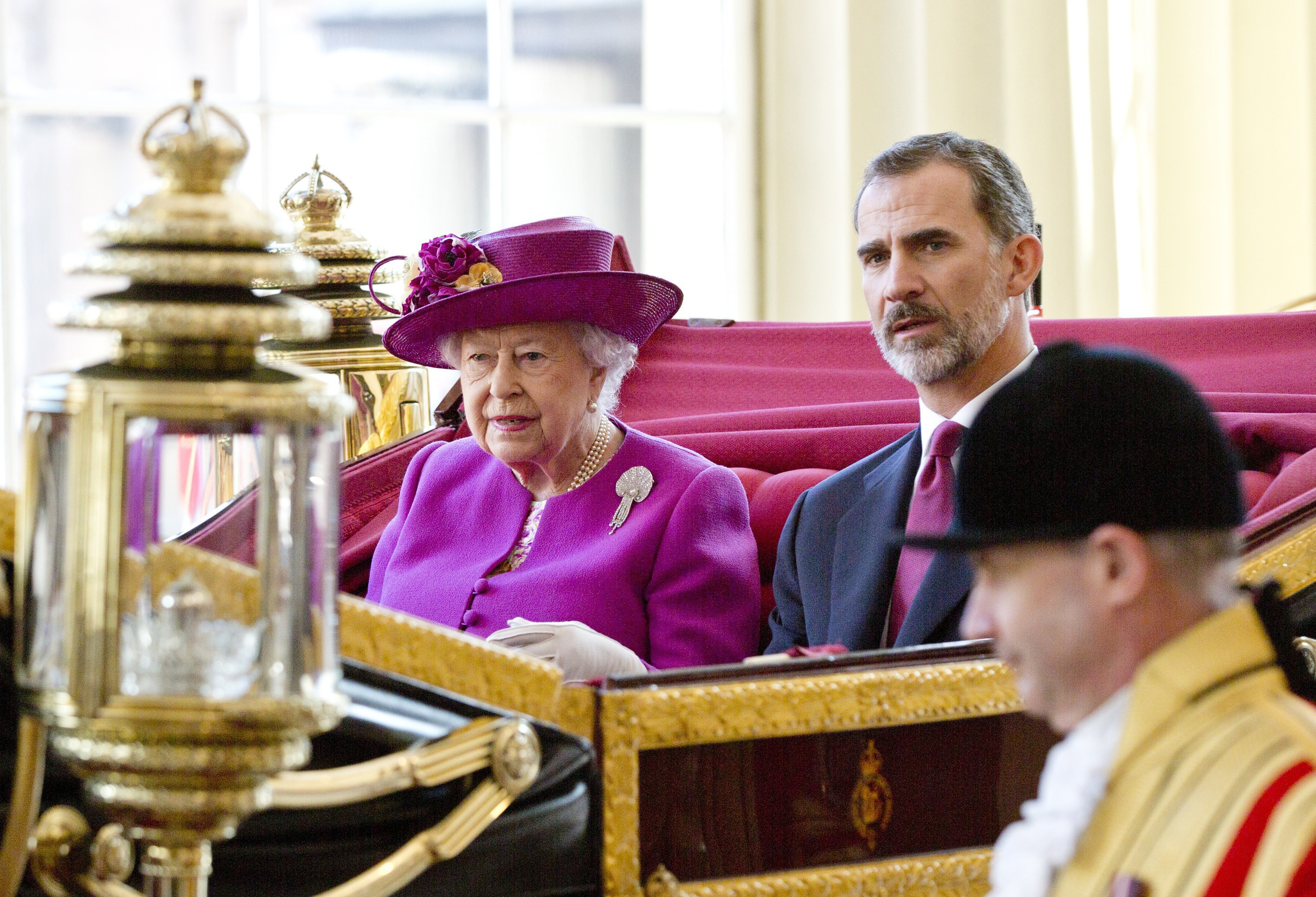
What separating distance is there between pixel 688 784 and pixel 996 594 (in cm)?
50

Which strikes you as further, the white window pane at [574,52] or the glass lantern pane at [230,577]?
the white window pane at [574,52]

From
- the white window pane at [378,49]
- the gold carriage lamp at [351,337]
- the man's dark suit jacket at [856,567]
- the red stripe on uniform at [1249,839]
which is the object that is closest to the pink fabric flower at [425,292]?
the gold carriage lamp at [351,337]

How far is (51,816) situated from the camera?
1.01m

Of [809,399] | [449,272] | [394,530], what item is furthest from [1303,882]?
[809,399]

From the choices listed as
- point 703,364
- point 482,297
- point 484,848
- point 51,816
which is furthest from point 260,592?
point 703,364

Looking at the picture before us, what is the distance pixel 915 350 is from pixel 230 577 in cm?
122

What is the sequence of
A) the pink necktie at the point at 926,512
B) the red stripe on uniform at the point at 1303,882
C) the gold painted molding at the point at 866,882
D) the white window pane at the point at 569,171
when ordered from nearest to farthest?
the red stripe on uniform at the point at 1303,882 < the gold painted molding at the point at 866,882 < the pink necktie at the point at 926,512 < the white window pane at the point at 569,171

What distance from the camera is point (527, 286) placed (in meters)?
1.96

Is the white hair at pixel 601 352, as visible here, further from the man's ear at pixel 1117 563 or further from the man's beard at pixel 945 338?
the man's ear at pixel 1117 563

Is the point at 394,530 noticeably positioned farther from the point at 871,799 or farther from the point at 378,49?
the point at 378,49

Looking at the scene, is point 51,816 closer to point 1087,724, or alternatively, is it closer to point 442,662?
point 442,662

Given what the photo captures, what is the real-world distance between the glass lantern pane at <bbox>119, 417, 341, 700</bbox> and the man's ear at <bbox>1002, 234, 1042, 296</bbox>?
131 cm

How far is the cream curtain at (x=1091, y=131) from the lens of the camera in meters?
3.97

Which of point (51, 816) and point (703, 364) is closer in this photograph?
point (51, 816)
